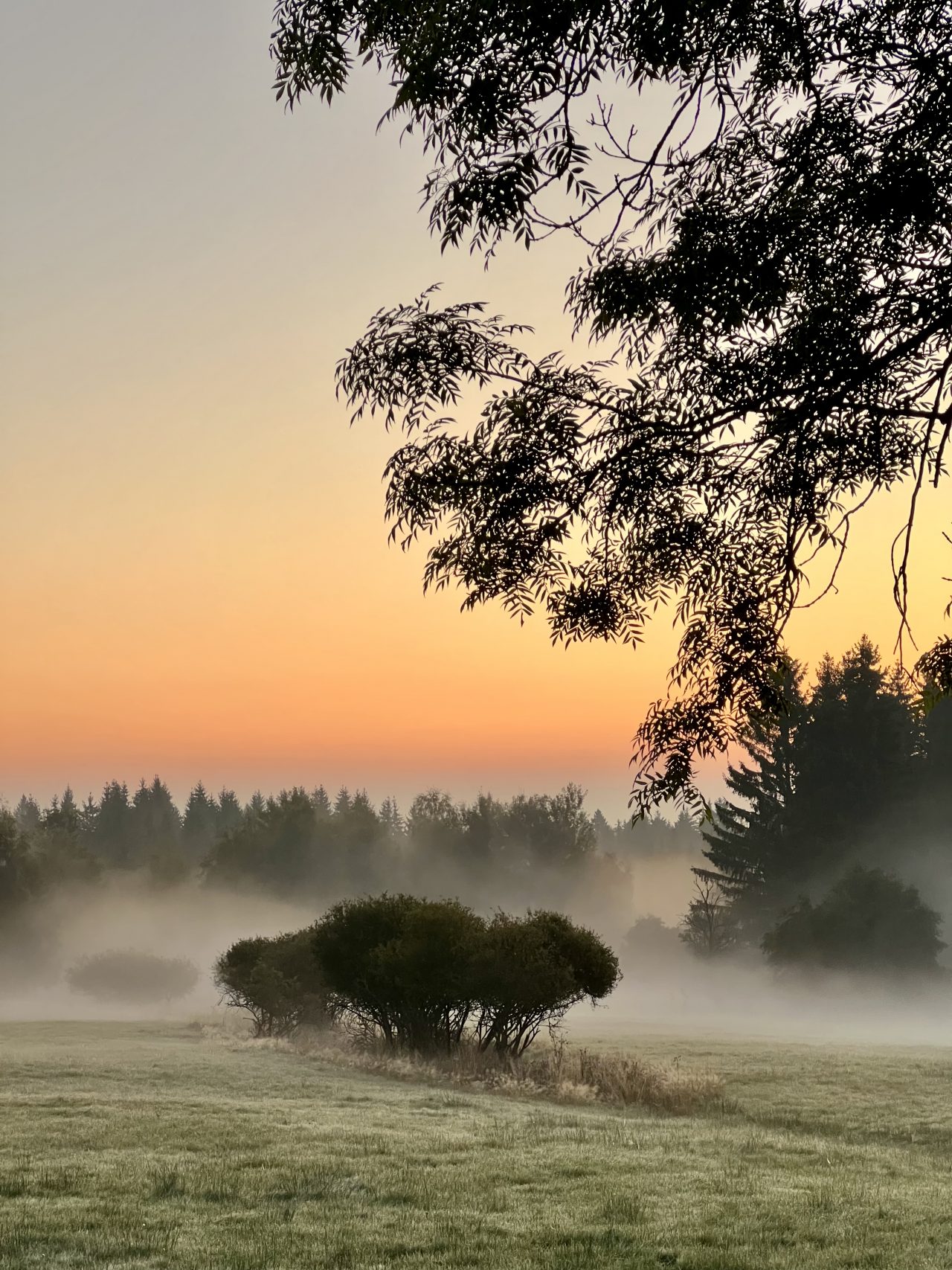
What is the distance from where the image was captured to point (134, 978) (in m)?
67.9

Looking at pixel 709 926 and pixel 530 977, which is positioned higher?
pixel 709 926

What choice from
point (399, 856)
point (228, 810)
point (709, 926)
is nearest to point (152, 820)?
point (228, 810)

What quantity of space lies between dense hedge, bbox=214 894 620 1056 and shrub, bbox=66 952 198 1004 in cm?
4323

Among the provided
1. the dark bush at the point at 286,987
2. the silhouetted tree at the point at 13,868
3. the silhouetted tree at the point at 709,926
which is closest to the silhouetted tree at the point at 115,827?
the silhouetted tree at the point at 13,868

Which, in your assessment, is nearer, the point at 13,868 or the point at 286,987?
the point at 286,987

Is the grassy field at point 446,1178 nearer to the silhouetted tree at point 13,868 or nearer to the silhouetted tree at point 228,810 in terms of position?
the silhouetted tree at point 13,868

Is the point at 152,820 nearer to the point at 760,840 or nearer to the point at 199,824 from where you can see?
the point at 199,824

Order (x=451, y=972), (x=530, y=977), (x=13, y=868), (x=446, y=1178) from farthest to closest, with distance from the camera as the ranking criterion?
(x=13, y=868), (x=451, y=972), (x=530, y=977), (x=446, y=1178)

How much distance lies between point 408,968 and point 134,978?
4897 centimetres

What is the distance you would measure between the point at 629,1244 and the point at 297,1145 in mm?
5472

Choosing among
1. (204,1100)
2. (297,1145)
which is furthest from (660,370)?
(204,1100)

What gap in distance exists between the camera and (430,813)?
371 feet

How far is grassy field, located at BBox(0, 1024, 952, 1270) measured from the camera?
8086mm

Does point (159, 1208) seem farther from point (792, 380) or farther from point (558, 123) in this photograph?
point (558, 123)
